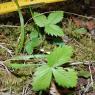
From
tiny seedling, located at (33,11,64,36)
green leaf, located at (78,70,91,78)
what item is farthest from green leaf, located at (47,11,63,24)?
green leaf, located at (78,70,91,78)

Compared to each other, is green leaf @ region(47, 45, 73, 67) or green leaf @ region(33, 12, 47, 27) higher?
green leaf @ region(33, 12, 47, 27)

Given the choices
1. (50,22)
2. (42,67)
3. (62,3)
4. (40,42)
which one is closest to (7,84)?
(42,67)

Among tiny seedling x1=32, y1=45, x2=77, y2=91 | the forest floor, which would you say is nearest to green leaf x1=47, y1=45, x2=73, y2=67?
tiny seedling x1=32, y1=45, x2=77, y2=91

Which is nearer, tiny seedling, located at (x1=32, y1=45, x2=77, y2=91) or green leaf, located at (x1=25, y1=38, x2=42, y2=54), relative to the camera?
tiny seedling, located at (x1=32, y1=45, x2=77, y2=91)

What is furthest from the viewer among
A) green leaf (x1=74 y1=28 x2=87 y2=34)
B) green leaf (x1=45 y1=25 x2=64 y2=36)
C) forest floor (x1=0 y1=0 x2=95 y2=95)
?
green leaf (x1=74 y1=28 x2=87 y2=34)

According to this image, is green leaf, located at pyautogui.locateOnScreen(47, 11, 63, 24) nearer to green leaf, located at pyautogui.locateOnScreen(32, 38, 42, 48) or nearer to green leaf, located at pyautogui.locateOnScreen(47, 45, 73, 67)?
green leaf, located at pyautogui.locateOnScreen(32, 38, 42, 48)

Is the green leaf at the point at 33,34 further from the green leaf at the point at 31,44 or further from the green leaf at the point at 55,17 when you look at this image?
the green leaf at the point at 55,17

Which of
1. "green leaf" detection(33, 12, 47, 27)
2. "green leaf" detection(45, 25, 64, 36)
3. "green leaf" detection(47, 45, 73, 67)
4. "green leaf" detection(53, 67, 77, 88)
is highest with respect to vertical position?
"green leaf" detection(33, 12, 47, 27)

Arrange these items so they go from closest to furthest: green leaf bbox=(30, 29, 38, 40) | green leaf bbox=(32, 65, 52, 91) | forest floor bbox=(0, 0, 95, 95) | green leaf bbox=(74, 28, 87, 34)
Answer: green leaf bbox=(32, 65, 52, 91) < forest floor bbox=(0, 0, 95, 95) < green leaf bbox=(30, 29, 38, 40) < green leaf bbox=(74, 28, 87, 34)
